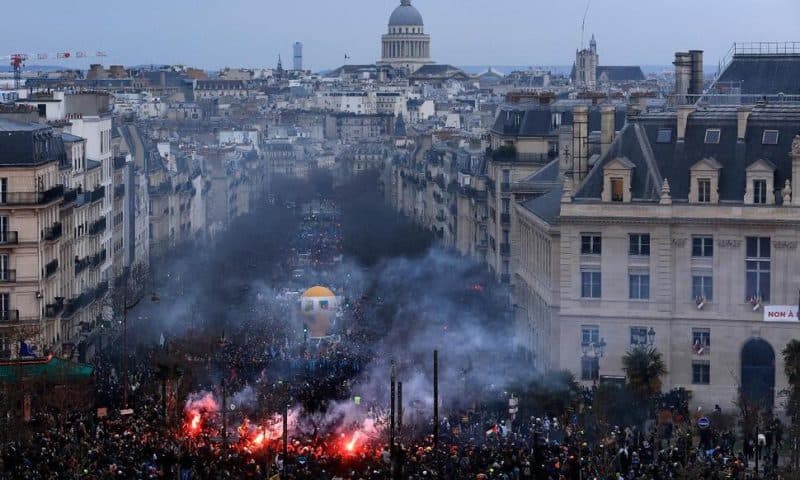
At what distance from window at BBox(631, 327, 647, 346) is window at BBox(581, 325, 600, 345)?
3.25 ft

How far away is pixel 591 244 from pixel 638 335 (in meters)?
2.90

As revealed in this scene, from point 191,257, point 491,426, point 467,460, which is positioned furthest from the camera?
point 191,257

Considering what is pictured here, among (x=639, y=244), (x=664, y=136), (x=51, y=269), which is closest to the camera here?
(x=639, y=244)

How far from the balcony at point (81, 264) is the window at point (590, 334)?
2138 centimetres

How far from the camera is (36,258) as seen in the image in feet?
237

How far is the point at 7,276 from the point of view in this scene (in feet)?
234

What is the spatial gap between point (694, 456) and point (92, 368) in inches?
804

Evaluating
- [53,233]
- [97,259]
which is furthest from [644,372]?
[97,259]

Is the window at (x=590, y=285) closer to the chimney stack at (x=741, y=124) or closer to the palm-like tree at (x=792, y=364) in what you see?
the chimney stack at (x=741, y=124)

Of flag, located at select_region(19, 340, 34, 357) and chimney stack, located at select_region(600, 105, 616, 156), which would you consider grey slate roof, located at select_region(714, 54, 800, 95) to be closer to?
chimney stack, located at select_region(600, 105, 616, 156)

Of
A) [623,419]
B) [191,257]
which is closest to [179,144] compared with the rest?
[191,257]

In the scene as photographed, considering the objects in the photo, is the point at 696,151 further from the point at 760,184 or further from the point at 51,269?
the point at 51,269

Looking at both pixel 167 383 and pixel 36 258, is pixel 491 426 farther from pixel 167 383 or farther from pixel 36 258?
pixel 36 258

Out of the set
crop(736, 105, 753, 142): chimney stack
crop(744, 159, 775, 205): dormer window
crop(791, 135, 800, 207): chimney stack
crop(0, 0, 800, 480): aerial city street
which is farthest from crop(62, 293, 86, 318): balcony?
crop(791, 135, 800, 207): chimney stack
